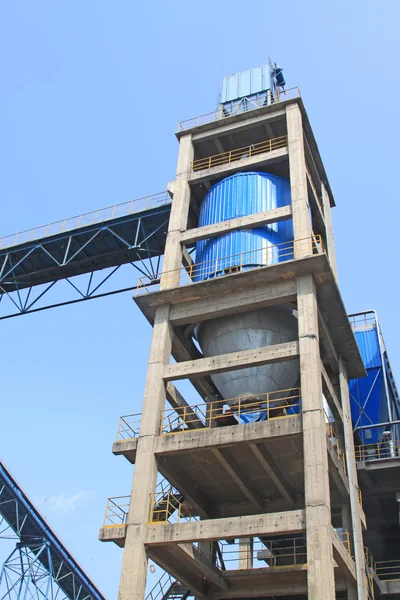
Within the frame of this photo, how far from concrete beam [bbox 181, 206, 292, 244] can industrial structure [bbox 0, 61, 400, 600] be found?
5 centimetres

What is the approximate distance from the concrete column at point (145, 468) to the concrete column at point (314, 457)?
4.23 meters

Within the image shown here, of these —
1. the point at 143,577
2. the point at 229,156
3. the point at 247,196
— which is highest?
the point at 229,156

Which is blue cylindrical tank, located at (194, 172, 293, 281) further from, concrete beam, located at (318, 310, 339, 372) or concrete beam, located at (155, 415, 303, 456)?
concrete beam, located at (155, 415, 303, 456)

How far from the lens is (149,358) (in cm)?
2000

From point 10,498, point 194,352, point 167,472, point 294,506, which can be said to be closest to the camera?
point 167,472

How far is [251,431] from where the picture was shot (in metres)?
17.2

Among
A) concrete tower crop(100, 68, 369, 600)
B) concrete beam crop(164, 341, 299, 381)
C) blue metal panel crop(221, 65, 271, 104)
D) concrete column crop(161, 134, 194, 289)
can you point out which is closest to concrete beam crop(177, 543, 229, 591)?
concrete tower crop(100, 68, 369, 600)

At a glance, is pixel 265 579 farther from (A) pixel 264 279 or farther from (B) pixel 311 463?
(A) pixel 264 279

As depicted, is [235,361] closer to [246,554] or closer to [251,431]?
[251,431]

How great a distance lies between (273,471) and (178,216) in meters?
9.68

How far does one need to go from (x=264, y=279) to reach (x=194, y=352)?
4231 millimetres

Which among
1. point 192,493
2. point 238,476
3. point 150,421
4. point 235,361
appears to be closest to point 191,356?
point 235,361

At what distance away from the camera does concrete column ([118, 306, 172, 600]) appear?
1606 cm

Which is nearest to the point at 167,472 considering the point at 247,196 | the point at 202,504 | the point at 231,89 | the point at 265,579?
the point at 202,504
